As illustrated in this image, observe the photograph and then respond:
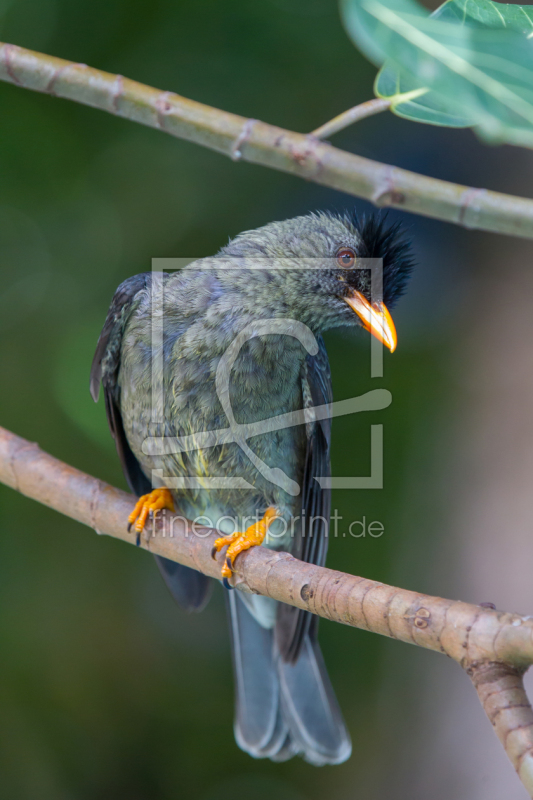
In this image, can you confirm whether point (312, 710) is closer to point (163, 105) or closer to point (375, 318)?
point (375, 318)

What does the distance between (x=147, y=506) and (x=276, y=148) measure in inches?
45.5

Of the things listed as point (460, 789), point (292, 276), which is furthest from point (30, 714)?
point (292, 276)

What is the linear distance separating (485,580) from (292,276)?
1.29 m

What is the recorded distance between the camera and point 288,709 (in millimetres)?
2051

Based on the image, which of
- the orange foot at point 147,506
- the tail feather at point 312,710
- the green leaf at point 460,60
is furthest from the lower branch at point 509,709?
the tail feather at point 312,710

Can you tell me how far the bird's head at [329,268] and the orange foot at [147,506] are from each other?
2.20ft

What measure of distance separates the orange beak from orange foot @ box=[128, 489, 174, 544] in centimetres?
79

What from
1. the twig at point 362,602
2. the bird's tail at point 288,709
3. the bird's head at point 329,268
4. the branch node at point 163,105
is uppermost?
the bird's head at point 329,268

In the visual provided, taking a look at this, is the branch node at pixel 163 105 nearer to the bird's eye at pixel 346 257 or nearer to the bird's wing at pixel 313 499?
the bird's eye at pixel 346 257

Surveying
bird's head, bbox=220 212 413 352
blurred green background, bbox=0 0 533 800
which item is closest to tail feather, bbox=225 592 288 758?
blurred green background, bbox=0 0 533 800

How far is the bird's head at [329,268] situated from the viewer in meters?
1.51

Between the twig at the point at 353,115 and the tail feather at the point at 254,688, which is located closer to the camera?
the twig at the point at 353,115

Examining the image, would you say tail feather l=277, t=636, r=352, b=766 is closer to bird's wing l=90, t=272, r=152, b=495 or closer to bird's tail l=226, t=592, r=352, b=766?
bird's tail l=226, t=592, r=352, b=766

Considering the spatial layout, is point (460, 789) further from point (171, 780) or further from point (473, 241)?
point (473, 241)
